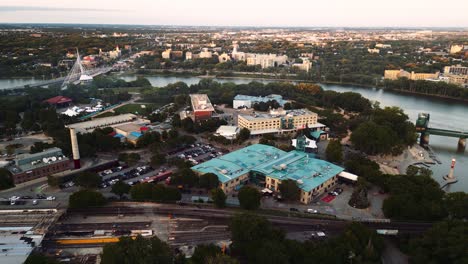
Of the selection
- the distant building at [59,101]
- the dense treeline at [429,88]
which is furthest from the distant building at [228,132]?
the dense treeline at [429,88]

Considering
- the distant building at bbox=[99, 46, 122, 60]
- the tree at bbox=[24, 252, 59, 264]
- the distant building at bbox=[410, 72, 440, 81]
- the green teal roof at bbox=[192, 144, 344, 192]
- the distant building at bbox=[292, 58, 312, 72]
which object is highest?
the distant building at bbox=[99, 46, 122, 60]

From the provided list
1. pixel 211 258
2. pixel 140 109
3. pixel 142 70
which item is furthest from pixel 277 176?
pixel 142 70

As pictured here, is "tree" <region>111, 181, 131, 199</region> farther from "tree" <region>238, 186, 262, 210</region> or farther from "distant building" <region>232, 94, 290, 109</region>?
"distant building" <region>232, 94, 290, 109</region>

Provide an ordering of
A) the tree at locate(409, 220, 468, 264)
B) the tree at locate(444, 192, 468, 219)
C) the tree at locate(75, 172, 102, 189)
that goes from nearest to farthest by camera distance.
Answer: the tree at locate(409, 220, 468, 264) < the tree at locate(444, 192, 468, 219) < the tree at locate(75, 172, 102, 189)

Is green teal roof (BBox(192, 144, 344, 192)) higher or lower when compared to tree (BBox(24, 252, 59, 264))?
higher

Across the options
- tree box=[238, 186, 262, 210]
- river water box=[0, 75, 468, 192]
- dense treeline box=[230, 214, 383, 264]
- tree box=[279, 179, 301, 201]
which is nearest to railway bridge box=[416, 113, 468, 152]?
river water box=[0, 75, 468, 192]

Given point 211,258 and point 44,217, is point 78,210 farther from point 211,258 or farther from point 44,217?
point 211,258

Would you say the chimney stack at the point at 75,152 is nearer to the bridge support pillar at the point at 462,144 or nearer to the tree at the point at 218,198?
the tree at the point at 218,198
